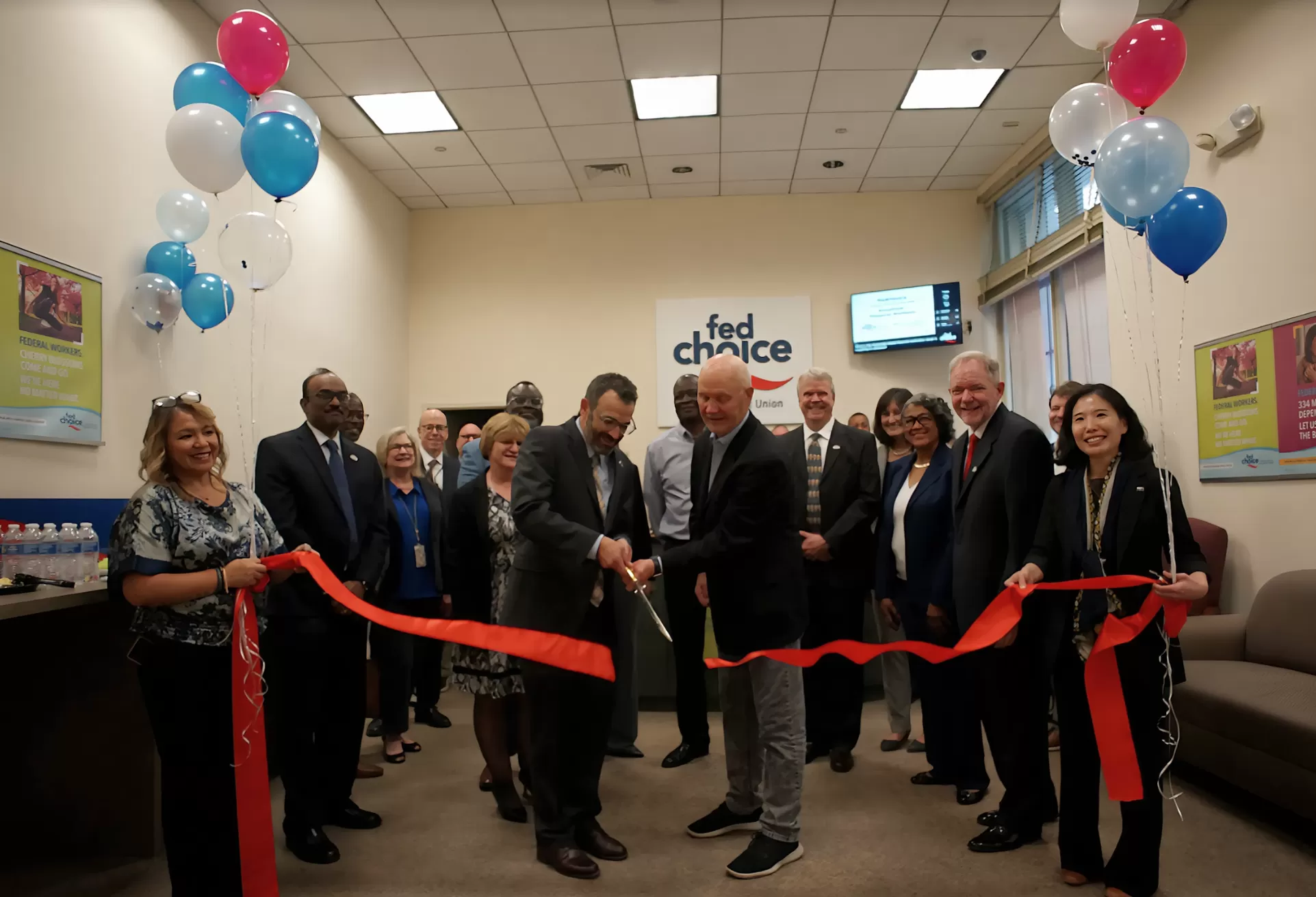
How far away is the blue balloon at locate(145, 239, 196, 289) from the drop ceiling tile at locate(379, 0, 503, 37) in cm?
188

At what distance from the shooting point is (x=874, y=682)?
5.33 metres

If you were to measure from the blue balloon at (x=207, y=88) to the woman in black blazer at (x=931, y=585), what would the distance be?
360 centimetres

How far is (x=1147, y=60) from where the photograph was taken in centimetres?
334

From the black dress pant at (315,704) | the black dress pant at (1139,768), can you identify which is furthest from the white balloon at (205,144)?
the black dress pant at (1139,768)

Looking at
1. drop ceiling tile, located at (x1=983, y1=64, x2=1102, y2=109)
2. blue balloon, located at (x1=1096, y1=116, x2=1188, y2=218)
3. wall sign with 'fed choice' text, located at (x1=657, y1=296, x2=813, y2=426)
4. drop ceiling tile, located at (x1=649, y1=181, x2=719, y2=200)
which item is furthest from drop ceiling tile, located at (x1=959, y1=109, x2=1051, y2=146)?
blue balloon, located at (x1=1096, y1=116, x2=1188, y2=218)

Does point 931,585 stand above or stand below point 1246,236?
below

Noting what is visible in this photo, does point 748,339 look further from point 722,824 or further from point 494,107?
point 722,824

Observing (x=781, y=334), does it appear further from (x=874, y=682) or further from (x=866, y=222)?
(x=874, y=682)

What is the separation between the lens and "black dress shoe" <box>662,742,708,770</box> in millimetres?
3869

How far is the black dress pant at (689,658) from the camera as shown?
3969 millimetres

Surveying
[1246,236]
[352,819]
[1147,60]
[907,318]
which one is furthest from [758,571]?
[907,318]

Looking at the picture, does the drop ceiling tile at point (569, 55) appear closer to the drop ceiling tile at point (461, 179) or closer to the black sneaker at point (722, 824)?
the drop ceiling tile at point (461, 179)

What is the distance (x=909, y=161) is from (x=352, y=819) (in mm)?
6741

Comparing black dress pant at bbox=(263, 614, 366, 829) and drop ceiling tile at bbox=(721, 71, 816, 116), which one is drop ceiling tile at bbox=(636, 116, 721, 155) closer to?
drop ceiling tile at bbox=(721, 71, 816, 116)
